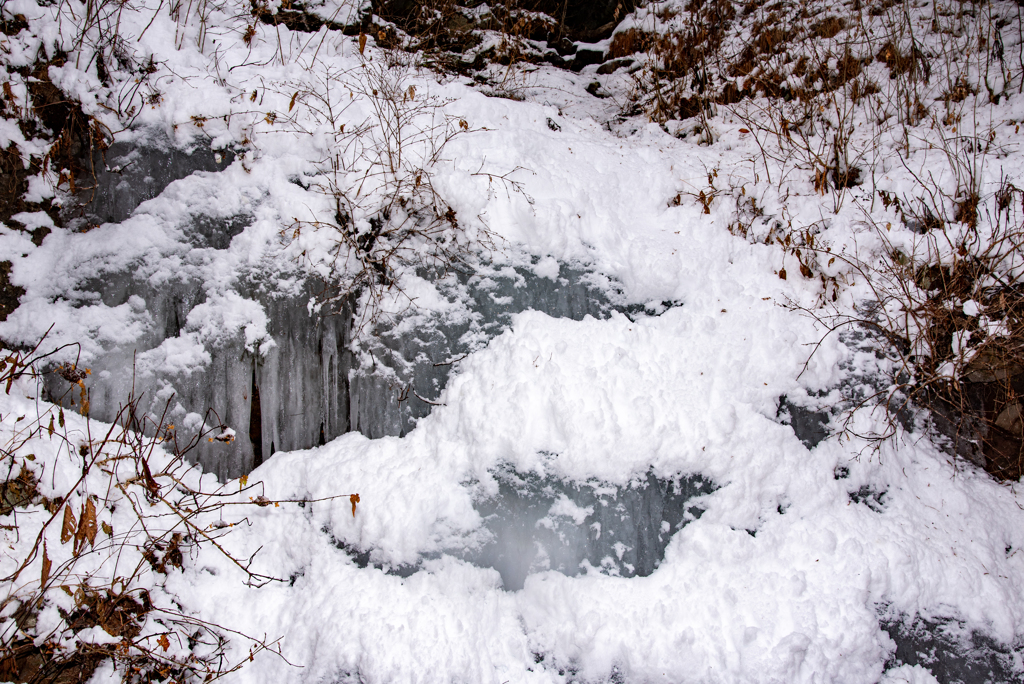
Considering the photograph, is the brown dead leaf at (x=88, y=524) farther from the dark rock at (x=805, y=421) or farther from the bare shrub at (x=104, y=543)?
the dark rock at (x=805, y=421)

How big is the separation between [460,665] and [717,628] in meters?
1.20

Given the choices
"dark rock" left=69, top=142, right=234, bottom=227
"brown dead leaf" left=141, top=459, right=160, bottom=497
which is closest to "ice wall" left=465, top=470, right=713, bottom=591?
"brown dead leaf" left=141, top=459, right=160, bottom=497

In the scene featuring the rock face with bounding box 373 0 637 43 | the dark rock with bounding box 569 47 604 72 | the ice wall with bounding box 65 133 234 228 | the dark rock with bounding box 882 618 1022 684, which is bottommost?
the dark rock with bounding box 882 618 1022 684

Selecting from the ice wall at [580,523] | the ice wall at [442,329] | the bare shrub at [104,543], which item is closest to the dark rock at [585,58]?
the ice wall at [442,329]

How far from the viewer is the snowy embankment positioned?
7.78 feet

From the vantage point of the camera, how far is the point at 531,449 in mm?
2730

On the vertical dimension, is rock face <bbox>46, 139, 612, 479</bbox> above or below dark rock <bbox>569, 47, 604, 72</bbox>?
below

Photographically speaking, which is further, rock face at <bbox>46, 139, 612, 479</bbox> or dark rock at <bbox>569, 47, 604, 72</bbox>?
dark rock at <bbox>569, 47, 604, 72</bbox>

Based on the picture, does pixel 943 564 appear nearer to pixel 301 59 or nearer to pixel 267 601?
pixel 267 601

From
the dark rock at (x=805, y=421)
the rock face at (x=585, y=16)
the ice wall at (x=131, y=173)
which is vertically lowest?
the dark rock at (x=805, y=421)

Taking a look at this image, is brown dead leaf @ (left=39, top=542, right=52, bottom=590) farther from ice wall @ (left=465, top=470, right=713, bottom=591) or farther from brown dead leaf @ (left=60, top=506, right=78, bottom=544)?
ice wall @ (left=465, top=470, right=713, bottom=591)

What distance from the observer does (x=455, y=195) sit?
10.6 feet

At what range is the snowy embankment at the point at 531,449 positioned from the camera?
2371 millimetres

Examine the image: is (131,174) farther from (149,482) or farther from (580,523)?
(580,523)
